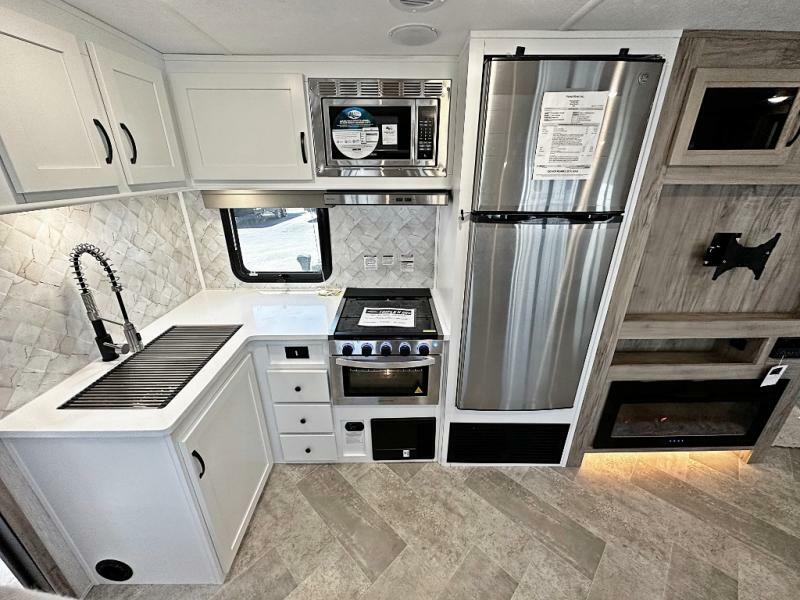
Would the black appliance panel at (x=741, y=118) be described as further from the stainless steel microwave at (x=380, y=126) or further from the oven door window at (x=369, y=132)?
the oven door window at (x=369, y=132)

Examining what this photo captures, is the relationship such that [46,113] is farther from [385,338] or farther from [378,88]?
[385,338]

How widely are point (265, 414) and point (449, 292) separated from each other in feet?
4.24

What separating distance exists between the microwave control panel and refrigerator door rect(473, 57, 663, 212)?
0.38 m

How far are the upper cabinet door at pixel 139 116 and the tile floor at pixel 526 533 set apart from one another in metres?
1.83

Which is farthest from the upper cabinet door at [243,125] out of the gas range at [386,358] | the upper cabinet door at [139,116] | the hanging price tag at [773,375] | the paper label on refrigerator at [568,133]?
the hanging price tag at [773,375]

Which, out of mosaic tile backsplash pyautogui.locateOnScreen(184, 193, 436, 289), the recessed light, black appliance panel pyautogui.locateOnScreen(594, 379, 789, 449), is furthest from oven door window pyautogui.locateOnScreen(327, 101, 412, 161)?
black appliance panel pyautogui.locateOnScreen(594, 379, 789, 449)

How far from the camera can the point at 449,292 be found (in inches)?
67.3

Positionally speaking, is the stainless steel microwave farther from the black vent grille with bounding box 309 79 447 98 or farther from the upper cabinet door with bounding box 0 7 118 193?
the upper cabinet door with bounding box 0 7 118 193

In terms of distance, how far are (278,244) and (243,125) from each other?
0.78m

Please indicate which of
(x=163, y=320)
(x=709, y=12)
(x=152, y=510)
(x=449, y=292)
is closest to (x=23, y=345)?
(x=163, y=320)

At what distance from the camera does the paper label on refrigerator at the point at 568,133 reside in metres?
1.24

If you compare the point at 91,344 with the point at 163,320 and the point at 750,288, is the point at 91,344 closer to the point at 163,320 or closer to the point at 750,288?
the point at 163,320

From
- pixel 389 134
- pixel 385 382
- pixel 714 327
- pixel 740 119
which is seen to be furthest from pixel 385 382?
pixel 740 119

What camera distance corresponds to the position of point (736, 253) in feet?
5.20
